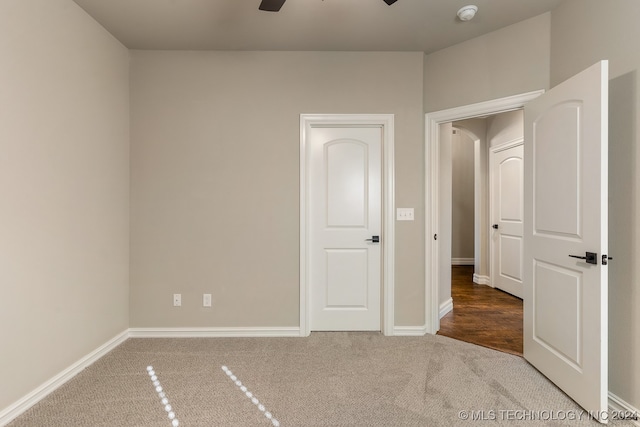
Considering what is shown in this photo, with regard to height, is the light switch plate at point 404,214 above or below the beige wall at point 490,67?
below

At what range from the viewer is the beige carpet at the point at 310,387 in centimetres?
188

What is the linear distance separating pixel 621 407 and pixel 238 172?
322 centimetres

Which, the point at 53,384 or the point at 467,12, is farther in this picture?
the point at 467,12

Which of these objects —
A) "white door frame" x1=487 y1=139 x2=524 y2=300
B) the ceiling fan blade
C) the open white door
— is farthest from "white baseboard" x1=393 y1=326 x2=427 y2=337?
the ceiling fan blade

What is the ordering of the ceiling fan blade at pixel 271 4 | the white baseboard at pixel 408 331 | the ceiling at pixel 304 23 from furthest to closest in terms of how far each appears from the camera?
the white baseboard at pixel 408 331
the ceiling at pixel 304 23
the ceiling fan blade at pixel 271 4

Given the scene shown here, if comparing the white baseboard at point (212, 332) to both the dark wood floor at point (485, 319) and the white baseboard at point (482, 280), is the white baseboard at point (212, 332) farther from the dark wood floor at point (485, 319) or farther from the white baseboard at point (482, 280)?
the white baseboard at point (482, 280)

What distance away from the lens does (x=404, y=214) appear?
313 centimetres

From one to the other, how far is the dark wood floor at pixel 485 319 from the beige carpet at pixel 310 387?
0.23m

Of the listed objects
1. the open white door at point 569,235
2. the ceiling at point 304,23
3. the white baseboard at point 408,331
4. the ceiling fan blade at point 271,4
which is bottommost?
the white baseboard at point 408,331

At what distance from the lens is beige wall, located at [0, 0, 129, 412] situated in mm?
1910

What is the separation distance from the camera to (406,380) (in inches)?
90.0

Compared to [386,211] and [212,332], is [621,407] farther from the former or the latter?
[212,332]

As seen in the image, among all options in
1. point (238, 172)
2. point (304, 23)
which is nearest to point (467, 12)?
point (304, 23)

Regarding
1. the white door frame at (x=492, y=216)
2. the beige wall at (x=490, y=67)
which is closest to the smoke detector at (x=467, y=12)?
the beige wall at (x=490, y=67)
